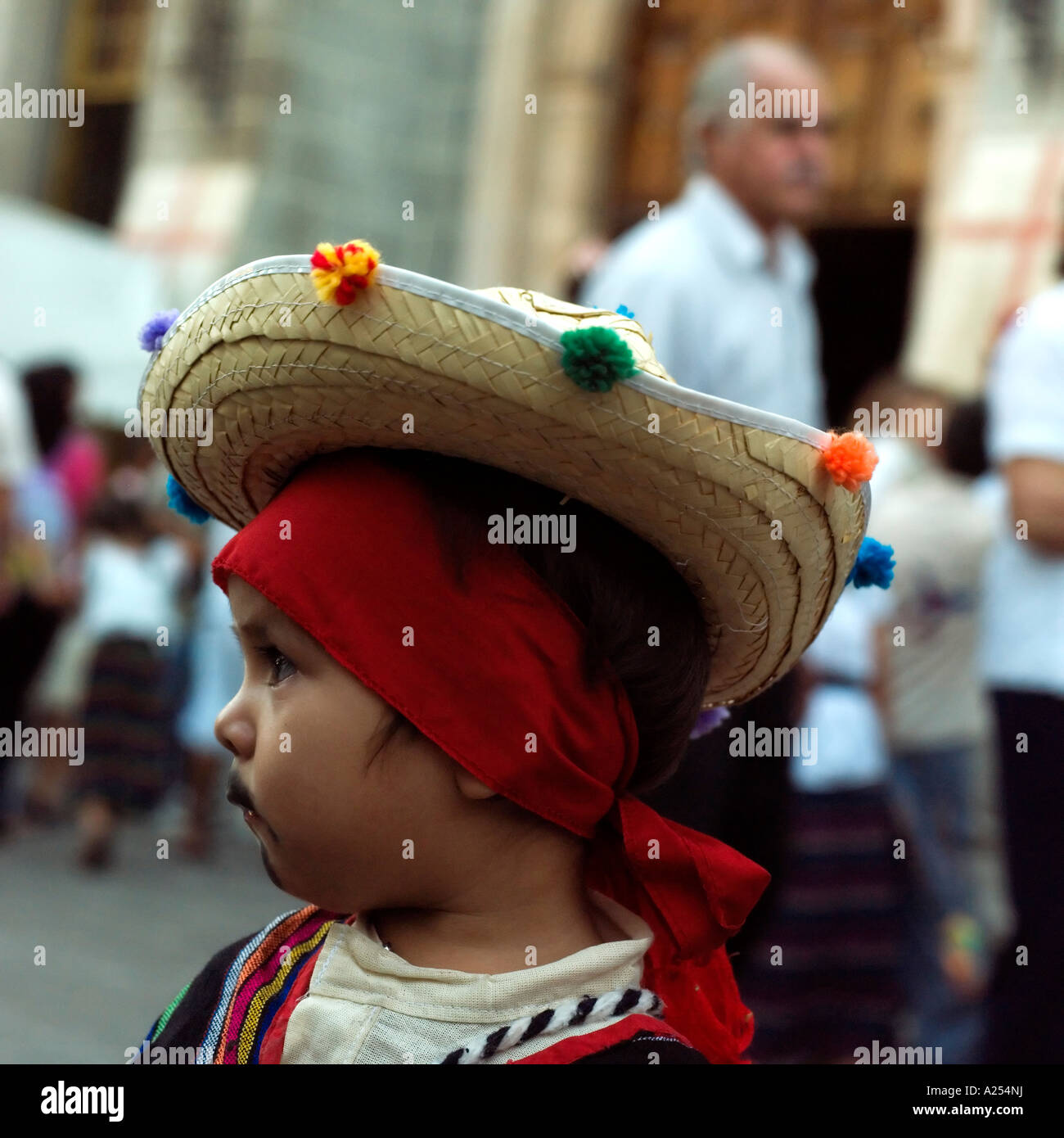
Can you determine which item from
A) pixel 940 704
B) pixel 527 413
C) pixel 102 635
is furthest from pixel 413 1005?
pixel 102 635

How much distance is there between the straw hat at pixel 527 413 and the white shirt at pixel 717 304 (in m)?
1.73

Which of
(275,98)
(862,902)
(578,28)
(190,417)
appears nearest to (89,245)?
(275,98)

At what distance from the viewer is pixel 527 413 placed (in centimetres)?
138

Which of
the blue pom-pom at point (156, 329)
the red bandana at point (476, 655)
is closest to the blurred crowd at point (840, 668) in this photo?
the red bandana at point (476, 655)

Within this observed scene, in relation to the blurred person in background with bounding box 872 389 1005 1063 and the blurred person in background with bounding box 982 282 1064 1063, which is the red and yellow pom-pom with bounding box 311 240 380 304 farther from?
the blurred person in background with bounding box 872 389 1005 1063

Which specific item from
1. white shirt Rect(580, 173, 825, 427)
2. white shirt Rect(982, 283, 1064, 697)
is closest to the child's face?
white shirt Rect(580, 173, 825, 427)

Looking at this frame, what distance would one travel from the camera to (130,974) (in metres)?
4.59

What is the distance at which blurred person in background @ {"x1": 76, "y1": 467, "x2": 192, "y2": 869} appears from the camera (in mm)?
6816

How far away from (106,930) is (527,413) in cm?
428

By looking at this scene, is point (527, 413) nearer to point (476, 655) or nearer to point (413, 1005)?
point (476, 655)

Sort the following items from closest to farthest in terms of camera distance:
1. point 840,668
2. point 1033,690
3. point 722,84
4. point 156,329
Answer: point 156,329 → point 1033,690 → point 722,84 → point 840,668

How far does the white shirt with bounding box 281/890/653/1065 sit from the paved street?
202 cm

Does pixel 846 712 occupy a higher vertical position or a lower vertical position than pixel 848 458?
lower
